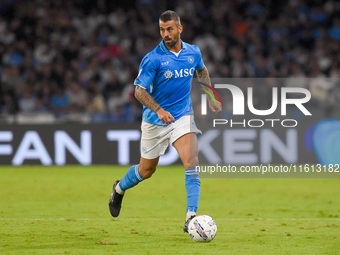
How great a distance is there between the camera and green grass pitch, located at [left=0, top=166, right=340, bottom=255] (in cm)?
604

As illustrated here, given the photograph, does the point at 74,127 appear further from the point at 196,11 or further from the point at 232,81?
the point at 196,11

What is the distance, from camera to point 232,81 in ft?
A: 55.5

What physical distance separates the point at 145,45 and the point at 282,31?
4192mm

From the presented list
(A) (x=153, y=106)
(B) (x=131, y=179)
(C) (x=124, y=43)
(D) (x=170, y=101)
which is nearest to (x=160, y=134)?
(D) (x=170, y=101)

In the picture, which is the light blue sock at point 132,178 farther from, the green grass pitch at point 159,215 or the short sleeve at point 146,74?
the short sleeve at point 146,74

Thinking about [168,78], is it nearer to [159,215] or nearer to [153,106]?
[153,106]

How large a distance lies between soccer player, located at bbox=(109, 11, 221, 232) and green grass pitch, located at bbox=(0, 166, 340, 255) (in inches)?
25.9

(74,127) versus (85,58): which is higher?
(85,58)

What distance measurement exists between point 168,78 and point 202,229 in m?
1.66

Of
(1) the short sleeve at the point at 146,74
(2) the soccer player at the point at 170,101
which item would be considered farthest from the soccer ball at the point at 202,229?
(1) the short sleeve at the point at 146,74

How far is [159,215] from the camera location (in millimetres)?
8281

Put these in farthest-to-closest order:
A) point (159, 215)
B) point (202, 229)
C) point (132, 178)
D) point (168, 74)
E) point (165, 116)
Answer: point (159, 215)
point (132, 178)
point (168, 74)
point (165, 116)
point (202, 229)

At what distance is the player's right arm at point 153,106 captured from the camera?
6387 millimetres

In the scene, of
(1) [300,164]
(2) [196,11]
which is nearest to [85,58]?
(2) [196,11]
